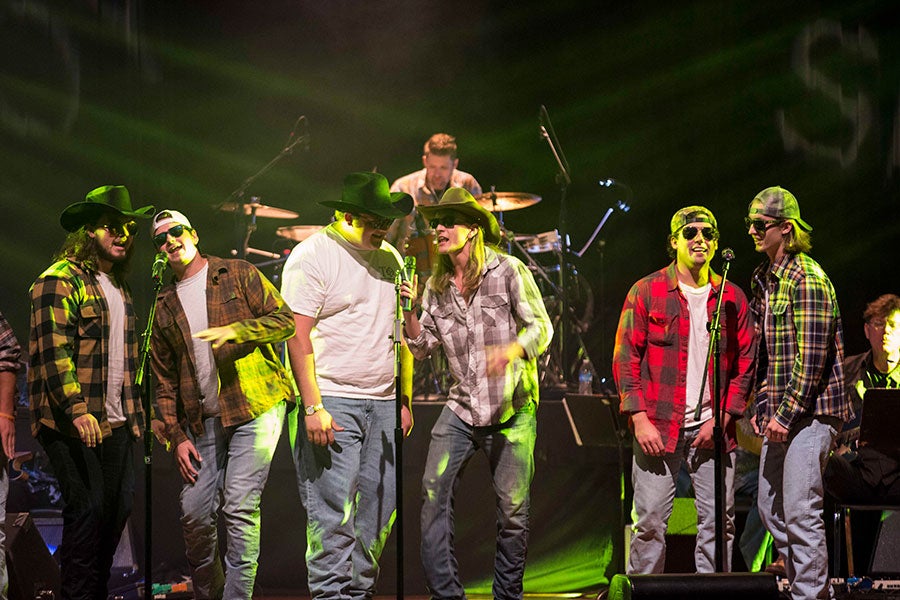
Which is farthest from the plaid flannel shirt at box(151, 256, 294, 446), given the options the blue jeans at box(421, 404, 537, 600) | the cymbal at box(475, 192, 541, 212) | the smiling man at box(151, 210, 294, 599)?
the cymbal at box(475, 192, 541, 212)

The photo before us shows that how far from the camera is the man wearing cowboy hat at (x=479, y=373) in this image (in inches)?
199

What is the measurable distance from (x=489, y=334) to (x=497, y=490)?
81cm

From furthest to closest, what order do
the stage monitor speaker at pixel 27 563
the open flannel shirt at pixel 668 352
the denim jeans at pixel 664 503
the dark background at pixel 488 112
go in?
the dark background at pixel 488 112 → the stage monitor speaker at pixel 27 563 → the open flannel shirt at pixel 668 352 → the denim jeans at pixel 664 503

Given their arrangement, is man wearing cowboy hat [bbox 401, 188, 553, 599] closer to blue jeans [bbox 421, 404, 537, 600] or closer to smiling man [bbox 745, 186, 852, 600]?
blue jeans [bbox 421, 404, 537, 600]

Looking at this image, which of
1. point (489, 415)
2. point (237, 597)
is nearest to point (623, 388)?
point (489, 415)

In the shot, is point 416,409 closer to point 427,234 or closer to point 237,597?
point 427,234

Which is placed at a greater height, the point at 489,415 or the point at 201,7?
the point at 201,7

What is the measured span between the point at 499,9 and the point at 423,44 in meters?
0.76

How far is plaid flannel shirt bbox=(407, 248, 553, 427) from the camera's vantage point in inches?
199

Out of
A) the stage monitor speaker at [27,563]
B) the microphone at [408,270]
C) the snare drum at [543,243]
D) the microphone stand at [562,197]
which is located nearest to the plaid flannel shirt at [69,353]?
the stage monitor speaker at [27,563]

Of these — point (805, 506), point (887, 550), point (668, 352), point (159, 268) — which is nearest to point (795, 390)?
point (805, 506)

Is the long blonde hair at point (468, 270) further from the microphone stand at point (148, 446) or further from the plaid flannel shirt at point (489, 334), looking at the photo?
the microphone stand at point (148, 446)

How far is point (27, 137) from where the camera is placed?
7.74m

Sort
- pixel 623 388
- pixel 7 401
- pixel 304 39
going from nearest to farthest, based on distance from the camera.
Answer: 1. pixel 7 401
2. pixel 623 388
3. pixel 304 39
